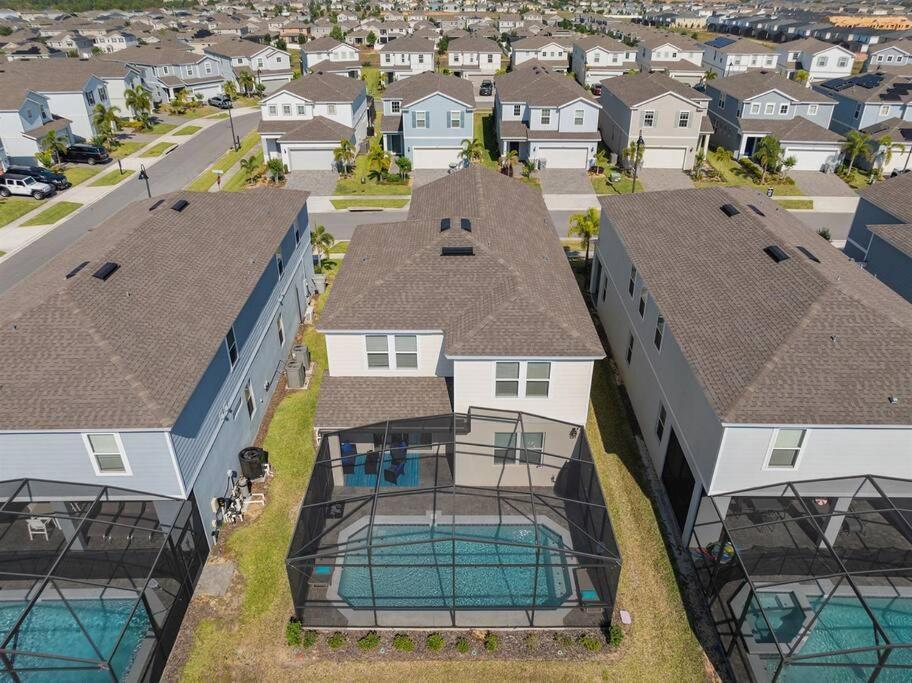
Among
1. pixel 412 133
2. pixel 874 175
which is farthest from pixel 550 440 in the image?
pixel 874 175

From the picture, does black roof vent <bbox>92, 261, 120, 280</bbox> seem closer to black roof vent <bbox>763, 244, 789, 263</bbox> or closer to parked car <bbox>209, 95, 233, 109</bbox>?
black roof vent <bbox>763, 244, 789, 263</bbox>

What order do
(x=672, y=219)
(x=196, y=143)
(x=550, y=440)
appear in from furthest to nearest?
(x=196, y=143) < (x=672, y=219) < (x=550, y=440)

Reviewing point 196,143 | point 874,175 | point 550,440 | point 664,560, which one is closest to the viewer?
point 664,560

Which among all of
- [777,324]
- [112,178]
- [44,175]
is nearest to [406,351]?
[777,324]

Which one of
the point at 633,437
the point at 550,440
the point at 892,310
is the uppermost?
the point at 892,310

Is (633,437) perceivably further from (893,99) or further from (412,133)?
(893,99)

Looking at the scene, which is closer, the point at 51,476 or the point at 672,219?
the point at 51,476

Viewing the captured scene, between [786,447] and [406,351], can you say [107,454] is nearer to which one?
[406,351]
